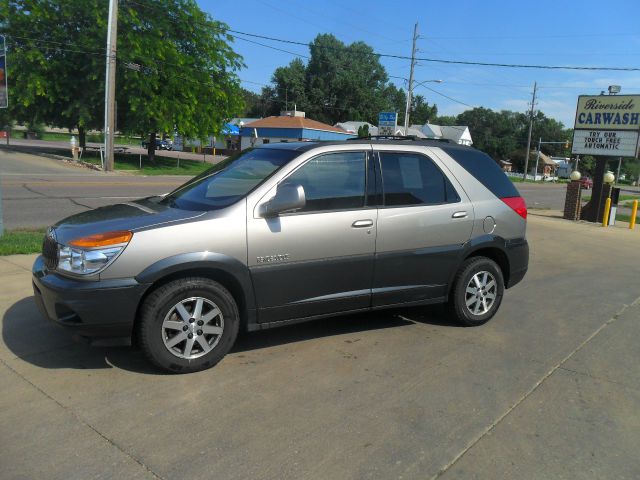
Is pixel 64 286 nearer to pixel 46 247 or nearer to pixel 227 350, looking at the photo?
pixel 46 247

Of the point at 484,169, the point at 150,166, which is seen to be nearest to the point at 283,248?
the point at 484,169

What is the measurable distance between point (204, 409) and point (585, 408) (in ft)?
8.64

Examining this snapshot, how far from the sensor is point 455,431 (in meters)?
3.40

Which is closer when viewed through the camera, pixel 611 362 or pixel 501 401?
pixel 501 401

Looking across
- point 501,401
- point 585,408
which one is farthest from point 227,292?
point 585,408

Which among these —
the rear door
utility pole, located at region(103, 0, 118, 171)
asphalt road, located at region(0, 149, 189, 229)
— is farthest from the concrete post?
utility pole, located at region(103, 0, 118, 171)

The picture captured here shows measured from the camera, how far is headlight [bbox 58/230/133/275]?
3686mm

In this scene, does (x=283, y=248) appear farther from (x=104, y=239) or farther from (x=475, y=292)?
(x=475, y=292)

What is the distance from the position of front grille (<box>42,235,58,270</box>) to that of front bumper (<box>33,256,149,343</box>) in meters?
0.14

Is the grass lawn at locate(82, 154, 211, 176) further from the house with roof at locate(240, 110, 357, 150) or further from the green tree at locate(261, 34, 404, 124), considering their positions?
the green tree at locate(261, 34, 404, 124)

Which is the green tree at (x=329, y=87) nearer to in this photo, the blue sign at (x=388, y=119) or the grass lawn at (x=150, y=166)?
the grass lawn at (x=150, y=166)

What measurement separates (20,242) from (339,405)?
640 centimetres

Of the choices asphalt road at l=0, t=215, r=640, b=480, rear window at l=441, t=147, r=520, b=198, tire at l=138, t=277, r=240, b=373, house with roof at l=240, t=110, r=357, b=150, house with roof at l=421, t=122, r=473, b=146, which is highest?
house with roof at l=421, t=122, r=473, b=146

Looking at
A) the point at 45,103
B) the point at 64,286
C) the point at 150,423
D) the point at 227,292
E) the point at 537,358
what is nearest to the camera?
the point at 150,423
